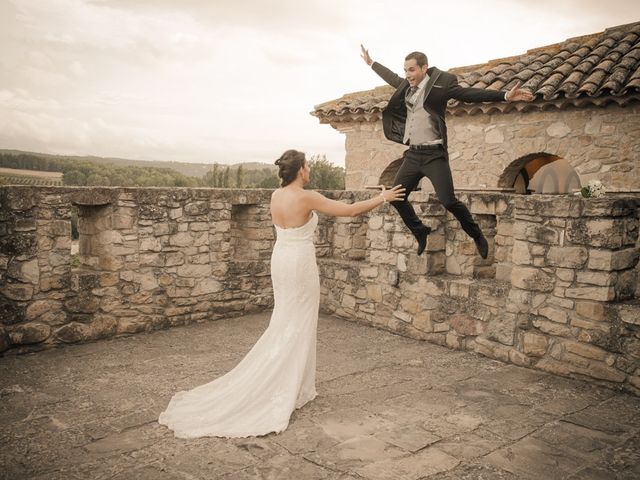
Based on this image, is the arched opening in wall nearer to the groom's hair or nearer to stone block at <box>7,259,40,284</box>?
the groom's hair

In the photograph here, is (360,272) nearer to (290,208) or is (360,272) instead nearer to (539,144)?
(290,208)

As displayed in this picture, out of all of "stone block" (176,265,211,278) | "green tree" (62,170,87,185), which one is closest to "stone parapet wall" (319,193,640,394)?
"stone block" (176,265,211,278)

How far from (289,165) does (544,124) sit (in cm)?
671

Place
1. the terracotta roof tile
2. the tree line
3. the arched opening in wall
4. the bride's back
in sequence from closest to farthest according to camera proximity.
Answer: the bride's back → the terracotta roof tile → the arched opening in wall → the tree line

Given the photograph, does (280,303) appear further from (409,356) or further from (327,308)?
(327,308)

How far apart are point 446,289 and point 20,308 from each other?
465 centimetres

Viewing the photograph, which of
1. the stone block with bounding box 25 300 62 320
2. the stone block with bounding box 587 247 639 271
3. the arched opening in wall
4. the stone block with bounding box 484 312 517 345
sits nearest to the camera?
the stone block with bounding box 587 247 639 271

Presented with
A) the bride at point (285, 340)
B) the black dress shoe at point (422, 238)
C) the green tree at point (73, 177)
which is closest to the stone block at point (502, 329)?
the black dress shoe at point (422, 238)

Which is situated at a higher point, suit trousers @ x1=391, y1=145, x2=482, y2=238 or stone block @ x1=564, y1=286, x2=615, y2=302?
suit trousers @ x1=391, y1=145, x2=482, y2=238

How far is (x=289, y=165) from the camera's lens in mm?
4297

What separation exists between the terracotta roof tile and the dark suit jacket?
13.6ft

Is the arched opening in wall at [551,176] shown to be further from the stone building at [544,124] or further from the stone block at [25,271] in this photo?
the stone block at [25,271]

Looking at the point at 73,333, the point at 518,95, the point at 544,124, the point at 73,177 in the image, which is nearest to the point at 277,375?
the point at 73,333

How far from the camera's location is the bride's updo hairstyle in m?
4.30
